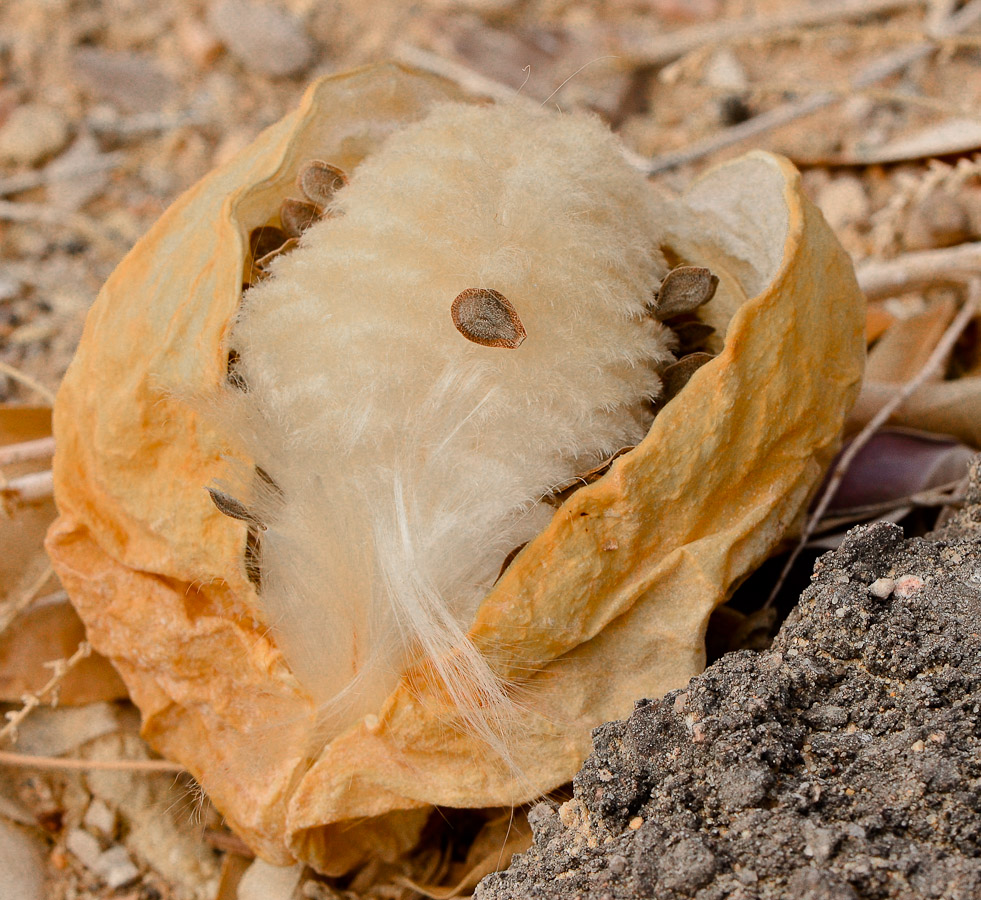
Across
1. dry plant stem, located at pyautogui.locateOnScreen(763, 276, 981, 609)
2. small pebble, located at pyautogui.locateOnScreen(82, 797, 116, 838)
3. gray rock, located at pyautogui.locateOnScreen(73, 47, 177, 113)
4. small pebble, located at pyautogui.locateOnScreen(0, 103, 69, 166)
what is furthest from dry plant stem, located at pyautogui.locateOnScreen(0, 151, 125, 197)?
dry plant stem, located at pyautogui.locateOnScreen(763, 276, 981, 609)

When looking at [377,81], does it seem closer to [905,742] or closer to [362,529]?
[362,529]

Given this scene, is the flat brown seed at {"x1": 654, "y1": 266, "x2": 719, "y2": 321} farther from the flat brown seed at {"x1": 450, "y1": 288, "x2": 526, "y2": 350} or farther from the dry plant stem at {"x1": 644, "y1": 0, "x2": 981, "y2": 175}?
the dry plant stem at {"x1": 644, "y1": 0, "x2": 981, "y2": 175}

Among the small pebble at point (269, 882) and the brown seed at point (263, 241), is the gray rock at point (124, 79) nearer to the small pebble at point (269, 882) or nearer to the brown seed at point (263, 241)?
the brown seed at point (263, 241)

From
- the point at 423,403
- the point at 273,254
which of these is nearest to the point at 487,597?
the point at 423,403

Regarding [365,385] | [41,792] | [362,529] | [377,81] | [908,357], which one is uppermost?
[377,81]

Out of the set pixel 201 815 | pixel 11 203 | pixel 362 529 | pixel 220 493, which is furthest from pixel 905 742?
pixel 11 203

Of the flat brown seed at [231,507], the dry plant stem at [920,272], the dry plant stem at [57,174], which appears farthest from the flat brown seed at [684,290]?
the dry plant stem at [57,174]

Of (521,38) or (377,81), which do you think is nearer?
(377,81)
